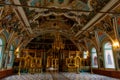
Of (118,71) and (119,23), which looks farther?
Answer: (118,71)

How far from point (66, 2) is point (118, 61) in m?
7.39

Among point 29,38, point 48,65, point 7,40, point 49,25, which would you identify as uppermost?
point 49,25

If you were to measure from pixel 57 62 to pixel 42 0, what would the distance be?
11.5m

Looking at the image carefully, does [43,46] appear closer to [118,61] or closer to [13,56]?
[13,56]

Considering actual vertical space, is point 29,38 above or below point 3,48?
above

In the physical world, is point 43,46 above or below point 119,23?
below

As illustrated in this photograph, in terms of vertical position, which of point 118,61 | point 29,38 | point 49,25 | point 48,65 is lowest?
point 48,65

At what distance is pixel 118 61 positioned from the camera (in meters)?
10.2

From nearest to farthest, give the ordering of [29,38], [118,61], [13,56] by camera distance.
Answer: [118,61] < [13,56] < [29,38]

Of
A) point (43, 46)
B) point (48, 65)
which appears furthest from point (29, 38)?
point (48, 65)

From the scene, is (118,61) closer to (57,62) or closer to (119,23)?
(119,23)

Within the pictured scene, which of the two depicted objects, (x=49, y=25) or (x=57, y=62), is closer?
(x=49, y=25)

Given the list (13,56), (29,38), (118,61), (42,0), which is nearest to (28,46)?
(29,38)

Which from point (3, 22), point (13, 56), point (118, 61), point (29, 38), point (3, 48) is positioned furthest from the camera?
point (29, 38)
